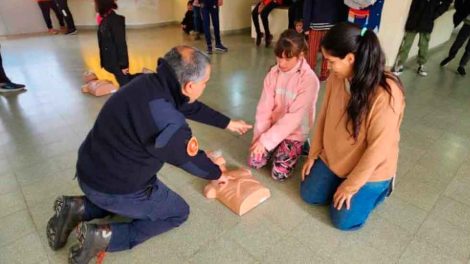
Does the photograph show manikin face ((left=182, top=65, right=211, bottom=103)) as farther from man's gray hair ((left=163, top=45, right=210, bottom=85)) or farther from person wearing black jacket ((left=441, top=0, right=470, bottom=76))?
person wearing black jacket ((left=441, top=0, right=470, bottom=76))

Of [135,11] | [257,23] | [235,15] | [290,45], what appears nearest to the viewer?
[290,45]

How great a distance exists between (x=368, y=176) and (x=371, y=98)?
0.31 m

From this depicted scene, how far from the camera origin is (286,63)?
152 cm

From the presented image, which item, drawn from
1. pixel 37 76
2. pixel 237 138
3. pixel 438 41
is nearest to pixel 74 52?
pixel 37 76

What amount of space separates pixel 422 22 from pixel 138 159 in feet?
10.6

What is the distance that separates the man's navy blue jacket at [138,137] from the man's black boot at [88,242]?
15 centimetres

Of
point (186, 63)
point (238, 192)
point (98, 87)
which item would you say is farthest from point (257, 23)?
point (186, 63)

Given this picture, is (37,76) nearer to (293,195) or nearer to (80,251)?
(80,251)

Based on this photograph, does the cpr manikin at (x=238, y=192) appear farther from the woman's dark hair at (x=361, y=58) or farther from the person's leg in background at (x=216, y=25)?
the person's leg in background at (x=216, y=25)

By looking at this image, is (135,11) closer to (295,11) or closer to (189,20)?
(189,20)

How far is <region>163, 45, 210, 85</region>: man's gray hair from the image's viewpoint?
97 centimetres

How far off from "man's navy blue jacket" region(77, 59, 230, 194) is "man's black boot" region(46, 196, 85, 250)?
6.5 inches

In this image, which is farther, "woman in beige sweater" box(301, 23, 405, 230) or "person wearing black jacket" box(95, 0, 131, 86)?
"person wearing black jacket" box(95, 0, 131, 86)

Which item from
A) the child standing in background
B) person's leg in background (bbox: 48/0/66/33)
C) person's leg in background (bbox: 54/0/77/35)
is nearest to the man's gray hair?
the child standing in background
